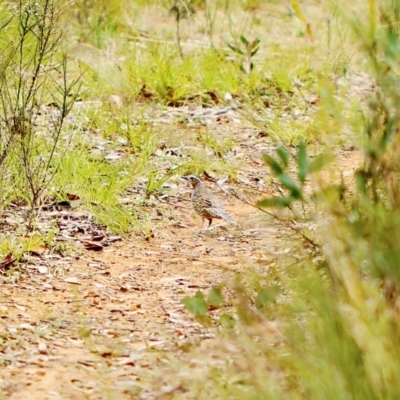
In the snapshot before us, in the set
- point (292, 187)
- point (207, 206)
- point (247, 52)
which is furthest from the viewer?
point (247, 52)

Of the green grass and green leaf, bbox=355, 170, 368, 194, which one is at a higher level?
green leaf, bbox=355, 170, 368, 194

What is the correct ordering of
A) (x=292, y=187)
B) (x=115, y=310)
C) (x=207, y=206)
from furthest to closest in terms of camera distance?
1. (x=207, y=206)
2. (x=115, y=310)
3. (x=292, y=187)

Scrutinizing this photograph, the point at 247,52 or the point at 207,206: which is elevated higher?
the point at 247,52

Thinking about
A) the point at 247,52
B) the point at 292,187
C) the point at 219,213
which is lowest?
the point at 219,213

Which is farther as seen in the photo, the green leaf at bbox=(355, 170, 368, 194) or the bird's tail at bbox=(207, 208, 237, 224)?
the bird's tail at bbox=(207, 208, 237, 224)

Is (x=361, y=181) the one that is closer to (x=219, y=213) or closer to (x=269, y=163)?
(x=269, y=163)

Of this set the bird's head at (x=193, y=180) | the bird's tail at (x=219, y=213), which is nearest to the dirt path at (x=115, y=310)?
the bird's tail at (x=219, y=213)

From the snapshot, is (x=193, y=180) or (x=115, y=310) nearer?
(x=115, y=310)

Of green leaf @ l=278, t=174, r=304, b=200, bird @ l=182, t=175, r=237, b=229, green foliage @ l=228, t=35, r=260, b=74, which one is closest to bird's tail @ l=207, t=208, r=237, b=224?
bird @ l=182, t=175, r=237, b=229

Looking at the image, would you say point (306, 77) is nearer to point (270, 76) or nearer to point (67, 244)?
point (270, 76)

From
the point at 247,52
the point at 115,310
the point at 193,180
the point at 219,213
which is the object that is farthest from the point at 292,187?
the point at 247,52

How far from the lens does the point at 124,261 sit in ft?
15.7

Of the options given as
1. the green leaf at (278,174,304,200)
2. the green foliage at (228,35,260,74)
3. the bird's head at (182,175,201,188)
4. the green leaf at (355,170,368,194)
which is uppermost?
the green leaf at (355,170,368,194)

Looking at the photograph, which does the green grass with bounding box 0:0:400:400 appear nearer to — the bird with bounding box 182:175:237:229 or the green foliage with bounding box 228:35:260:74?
the green foliage with bounding box 228:35:260:74
